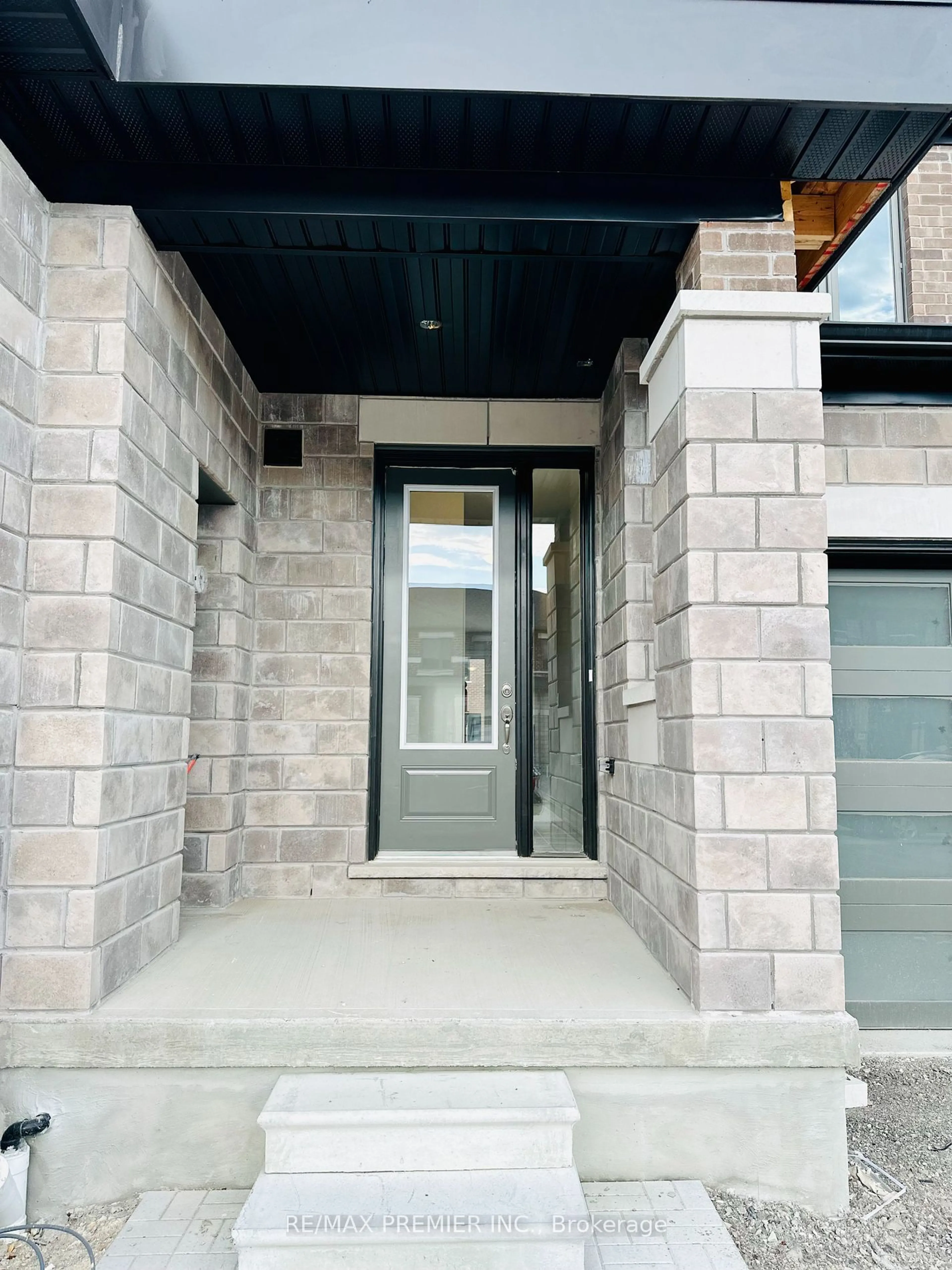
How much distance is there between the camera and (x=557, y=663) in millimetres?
4152

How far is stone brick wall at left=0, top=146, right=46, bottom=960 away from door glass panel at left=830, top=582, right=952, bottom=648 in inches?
120

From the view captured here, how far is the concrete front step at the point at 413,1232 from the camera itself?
1.83 metres

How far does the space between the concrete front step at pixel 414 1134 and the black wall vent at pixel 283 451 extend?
2.79 metres

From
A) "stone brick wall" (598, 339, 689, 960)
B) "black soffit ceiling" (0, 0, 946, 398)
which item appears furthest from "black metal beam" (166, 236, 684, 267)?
"stone brick wall" (598, 339, 689, 960)

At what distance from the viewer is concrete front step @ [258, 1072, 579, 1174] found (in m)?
2.01

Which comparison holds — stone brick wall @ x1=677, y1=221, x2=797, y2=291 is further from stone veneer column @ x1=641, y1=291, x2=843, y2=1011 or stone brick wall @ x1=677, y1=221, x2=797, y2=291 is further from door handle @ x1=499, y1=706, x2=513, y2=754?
door handle @ x1=499, y1=706, x2=513, y2=754

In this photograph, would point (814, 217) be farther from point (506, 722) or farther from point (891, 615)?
point (506, 722)

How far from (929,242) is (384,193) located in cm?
335

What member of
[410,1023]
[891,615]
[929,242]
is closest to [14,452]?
[410,1023]

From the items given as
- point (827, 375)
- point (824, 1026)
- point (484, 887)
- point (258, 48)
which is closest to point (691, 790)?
point (824, 1026)

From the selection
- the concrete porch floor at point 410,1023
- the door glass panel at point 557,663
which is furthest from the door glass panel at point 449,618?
the concrete porch floor at point 410,1023

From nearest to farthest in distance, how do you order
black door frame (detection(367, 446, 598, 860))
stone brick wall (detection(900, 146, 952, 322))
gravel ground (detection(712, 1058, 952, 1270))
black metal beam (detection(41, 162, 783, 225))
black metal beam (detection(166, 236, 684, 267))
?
gravel ground (detection(712, 1058, 952, 1270)) < black metal beam (detection(41, 162, 783, 225)) < black metal beam (detection(166, 236, 684, 267)) < black door frame (detection(367, 446, 598, 860)) < stone brick wall (detection(900, 146, 952, 322))

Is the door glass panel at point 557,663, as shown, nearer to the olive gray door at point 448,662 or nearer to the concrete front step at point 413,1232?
the olive gray door at point 448,662

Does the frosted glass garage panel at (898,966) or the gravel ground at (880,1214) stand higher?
the frosted glass garage panel at (898,966)
